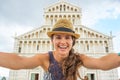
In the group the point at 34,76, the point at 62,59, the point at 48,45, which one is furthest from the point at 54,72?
the point at 48,45

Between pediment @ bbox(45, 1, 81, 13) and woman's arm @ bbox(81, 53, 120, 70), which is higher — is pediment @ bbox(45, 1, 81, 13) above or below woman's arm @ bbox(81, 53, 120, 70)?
above

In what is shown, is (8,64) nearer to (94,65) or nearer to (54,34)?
(54,34)

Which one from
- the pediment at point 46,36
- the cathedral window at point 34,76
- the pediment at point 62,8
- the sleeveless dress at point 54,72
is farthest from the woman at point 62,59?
the pediment at point 62,8

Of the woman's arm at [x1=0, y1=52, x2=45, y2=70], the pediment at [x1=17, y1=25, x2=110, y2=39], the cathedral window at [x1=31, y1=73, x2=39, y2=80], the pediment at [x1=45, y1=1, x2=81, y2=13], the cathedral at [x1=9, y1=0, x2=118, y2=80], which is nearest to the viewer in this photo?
the woman's arm at [x1=0, y1=52, x2=45, y2=70]

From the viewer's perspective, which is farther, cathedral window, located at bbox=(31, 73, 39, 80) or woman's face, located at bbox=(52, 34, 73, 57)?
cathedral window, located at bbox=(31, 73, 39, 80)

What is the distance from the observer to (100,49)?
1115 inches

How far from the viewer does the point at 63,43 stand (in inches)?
92.1

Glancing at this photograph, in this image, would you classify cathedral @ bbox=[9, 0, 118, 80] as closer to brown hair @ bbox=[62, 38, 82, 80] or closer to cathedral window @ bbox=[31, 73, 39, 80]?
cathedral window @ bbox=[31, 73, 39, 80]

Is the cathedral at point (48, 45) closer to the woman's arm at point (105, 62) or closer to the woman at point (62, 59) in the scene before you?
the woman at point (62, 59)

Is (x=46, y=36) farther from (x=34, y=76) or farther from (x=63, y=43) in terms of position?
(x=63, y=43)

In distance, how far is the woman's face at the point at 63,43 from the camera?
7.72 ft

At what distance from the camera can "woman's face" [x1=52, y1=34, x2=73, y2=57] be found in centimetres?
235

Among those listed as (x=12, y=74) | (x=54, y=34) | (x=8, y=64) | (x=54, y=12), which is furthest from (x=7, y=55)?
(x=54, y=12)

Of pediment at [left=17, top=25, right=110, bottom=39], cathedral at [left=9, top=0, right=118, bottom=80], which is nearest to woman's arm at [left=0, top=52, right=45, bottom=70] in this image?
cathedral at [left=9, top=0, right=118, bottom=80]
